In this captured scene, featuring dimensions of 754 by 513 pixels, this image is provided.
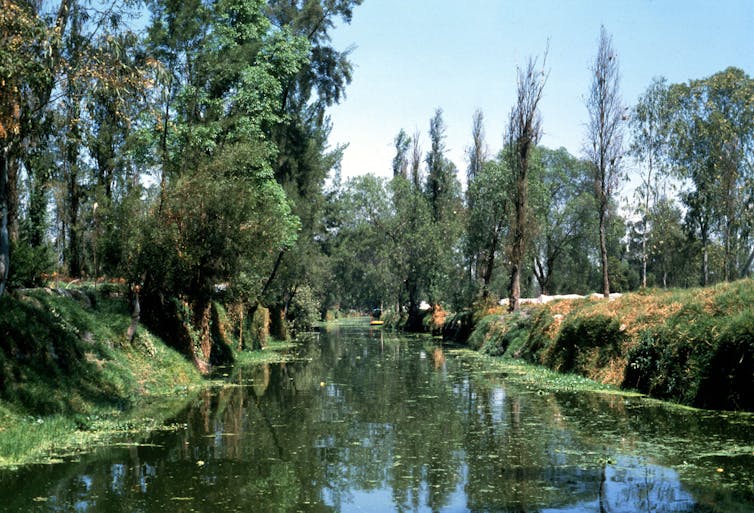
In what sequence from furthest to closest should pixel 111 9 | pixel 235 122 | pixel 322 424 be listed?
pixel 235 122 → pixel 322 424 → pixel 111 9

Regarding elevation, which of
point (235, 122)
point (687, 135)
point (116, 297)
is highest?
point (687, 135)

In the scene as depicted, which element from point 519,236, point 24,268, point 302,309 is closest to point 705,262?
point 519,236

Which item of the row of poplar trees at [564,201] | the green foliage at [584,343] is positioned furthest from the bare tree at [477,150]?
the green foliage at [584,343]

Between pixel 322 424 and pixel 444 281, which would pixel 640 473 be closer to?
pixel 322 424

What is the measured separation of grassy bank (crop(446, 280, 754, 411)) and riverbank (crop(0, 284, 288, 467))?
38.9ft

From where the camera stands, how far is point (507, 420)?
46.3ft

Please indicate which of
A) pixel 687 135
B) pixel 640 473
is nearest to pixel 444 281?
pixel 687 135

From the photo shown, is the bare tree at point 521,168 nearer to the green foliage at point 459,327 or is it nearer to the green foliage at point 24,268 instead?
the green foliage at point 459,327

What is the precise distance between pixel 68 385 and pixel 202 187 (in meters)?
8.69

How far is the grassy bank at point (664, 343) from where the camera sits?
46.5 feet

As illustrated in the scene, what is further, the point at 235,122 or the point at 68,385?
the point at 235,122

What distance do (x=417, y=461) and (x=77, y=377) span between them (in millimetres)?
8525

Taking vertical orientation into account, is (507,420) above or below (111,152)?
below

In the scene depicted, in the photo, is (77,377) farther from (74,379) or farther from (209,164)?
(209,164)
